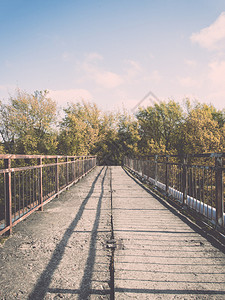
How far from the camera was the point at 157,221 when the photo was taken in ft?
14.1

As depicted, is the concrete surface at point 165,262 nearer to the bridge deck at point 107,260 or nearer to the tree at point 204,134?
the bridge deck at point 107,260

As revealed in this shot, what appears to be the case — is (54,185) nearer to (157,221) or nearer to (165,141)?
(157,221)

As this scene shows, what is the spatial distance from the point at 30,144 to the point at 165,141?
30644 millimetres

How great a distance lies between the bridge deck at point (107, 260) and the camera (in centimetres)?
205

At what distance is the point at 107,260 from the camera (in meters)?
2.64

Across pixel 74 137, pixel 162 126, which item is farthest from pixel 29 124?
pixel 162 126

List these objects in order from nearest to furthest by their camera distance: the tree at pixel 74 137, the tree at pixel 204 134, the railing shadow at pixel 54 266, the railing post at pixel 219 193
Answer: the railing shadow at pixel 54 266 < the railing post at pixel 219 193 < the tree at pixel 204 134 < the tree at pixel 74 137

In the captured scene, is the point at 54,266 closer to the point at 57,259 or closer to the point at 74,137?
the point at 57,259

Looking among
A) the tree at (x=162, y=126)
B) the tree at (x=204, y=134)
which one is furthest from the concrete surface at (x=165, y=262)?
the tree at (x=162, y=126)

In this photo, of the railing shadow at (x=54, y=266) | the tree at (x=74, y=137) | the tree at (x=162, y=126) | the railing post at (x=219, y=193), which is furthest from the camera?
the tree at (x=162, y=126)

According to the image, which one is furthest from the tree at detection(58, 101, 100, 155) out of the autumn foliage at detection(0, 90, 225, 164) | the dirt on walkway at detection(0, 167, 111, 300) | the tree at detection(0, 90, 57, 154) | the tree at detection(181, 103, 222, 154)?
the dirt on walkway at detection(0, 167, 111, 300)

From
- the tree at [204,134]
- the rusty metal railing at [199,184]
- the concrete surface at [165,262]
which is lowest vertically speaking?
the concrete surface at [165,262]

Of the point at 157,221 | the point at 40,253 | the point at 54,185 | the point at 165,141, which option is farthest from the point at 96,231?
the point at 165,141

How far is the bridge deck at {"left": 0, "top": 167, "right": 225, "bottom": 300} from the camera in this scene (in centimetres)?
205
